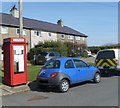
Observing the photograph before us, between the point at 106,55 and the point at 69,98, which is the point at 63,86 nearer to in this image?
the point at 69,98

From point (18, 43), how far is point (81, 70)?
340 centimetres

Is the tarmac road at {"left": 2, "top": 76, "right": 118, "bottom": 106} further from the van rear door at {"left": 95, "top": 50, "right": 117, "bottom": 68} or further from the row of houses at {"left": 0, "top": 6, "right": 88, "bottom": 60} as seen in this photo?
the row of houses at {"left": 0, "top": 6, "right": 88, "bottom": 60}

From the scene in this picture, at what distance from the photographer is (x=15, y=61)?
12.6 metres

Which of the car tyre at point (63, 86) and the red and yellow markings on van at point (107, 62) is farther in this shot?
the red and yellow markings on van at point (107, 62)

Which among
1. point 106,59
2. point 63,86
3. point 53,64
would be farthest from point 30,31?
point 63,86

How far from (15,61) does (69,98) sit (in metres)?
3.97

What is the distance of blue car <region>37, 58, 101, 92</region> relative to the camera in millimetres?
11305

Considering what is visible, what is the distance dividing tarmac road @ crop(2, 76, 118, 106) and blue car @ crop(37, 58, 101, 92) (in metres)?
0.41

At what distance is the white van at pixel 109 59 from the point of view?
55.8ft

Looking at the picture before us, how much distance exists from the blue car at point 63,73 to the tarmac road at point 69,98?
1.36 feet

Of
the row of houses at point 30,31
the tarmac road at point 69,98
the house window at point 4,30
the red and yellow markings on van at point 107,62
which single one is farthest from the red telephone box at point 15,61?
the house window at point 4,30

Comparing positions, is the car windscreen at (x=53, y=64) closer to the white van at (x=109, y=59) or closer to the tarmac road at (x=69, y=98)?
the tarmac road at (x=69, y=98)

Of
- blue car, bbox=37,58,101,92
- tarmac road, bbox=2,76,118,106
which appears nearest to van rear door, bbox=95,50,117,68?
blue car, bbox=37,58,101,92

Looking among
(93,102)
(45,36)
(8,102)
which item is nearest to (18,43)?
(8,102)
